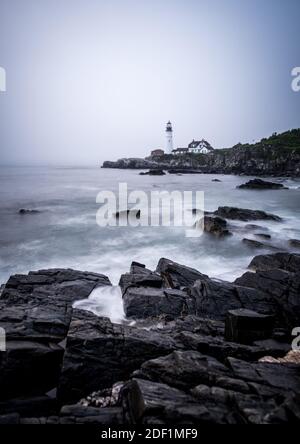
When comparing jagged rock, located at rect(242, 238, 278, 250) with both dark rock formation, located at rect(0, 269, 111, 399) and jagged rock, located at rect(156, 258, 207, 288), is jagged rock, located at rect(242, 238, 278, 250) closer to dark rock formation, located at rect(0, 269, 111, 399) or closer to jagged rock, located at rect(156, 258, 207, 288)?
jagged rock, located at rect(156, 258, 207, 288)

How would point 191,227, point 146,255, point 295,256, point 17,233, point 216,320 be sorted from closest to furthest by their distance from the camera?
point 216,320 → point 295,256 → point 146,255 → point 17,233 → point 191,227

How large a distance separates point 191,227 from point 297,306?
12.0 m

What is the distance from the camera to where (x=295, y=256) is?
9438 millimetres

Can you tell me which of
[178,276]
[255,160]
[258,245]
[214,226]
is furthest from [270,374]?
[255,160]

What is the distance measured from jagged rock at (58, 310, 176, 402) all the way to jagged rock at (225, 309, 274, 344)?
1.44 metres

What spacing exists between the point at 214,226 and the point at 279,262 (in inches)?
295

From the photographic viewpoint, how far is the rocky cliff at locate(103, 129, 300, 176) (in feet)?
228

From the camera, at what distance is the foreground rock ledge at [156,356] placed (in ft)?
11.8

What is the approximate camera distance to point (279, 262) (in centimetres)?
965

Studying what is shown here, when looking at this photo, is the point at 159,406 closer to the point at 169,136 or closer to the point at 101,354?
the point at 101,354

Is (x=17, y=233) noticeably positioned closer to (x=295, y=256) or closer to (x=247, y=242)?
(x=247, y=242)

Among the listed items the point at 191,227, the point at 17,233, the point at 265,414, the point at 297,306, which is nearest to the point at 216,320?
the point at 297,306

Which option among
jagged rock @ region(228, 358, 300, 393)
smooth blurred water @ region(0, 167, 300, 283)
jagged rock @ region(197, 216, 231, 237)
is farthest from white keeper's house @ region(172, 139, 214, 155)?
jagged rock @ region(228, 358, 300, 393)
